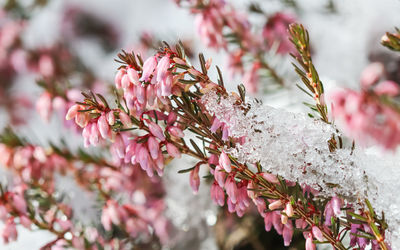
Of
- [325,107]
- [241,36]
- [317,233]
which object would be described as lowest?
[317,233]

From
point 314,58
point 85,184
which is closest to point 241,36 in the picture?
point 314,58

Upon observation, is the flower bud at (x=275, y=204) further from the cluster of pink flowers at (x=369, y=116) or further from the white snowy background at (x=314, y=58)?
the white snowy background at (x=314, y=58)

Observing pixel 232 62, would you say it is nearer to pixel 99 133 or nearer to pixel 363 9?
pixel 363 9

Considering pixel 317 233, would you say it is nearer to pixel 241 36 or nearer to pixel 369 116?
pixel 369 116

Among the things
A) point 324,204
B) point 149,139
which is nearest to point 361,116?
point 324,204

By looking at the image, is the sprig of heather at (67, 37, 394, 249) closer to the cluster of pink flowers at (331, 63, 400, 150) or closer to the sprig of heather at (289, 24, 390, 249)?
the sprig of heather at (289, 24, 390, 249)
